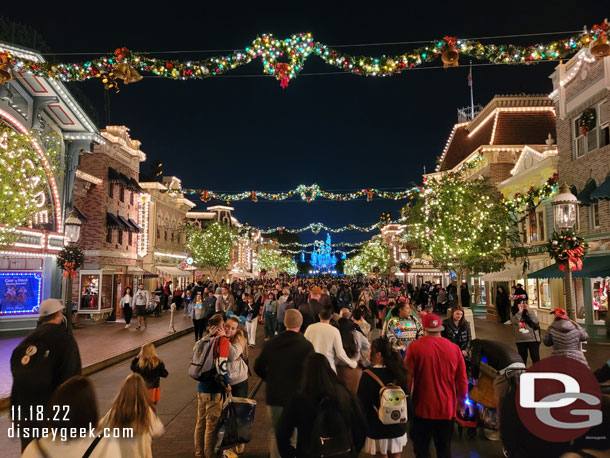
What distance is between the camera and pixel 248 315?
15305 mm

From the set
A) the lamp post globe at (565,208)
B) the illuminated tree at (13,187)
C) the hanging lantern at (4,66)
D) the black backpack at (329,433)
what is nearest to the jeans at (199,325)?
the illuminated tree at (13,187)

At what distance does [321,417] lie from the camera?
3648mm

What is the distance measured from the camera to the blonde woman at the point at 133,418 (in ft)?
10.9

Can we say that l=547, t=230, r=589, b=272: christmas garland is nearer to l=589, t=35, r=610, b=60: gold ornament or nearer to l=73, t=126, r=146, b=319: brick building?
l=589, t=35, r=610, b=60: gold ornament

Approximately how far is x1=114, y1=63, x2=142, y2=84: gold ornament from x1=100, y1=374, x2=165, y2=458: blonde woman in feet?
28.7

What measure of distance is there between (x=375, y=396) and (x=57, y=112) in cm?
2053

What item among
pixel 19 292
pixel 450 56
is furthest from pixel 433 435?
pixel 19 292

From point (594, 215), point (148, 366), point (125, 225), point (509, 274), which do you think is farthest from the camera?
point (125, 225)

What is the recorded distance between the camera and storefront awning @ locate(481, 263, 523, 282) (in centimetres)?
2527

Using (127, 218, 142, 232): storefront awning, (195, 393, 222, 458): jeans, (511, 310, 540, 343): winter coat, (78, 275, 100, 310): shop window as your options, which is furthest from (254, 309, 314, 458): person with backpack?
(127, 218, 142, 232): storefront awning

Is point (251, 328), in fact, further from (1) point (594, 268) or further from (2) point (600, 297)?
(2) point (600, 297)

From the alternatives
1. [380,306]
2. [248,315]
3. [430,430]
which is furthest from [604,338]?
[430,430]

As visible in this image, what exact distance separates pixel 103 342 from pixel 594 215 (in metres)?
19.3

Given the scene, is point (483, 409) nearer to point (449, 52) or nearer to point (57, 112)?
point (449, 52)
